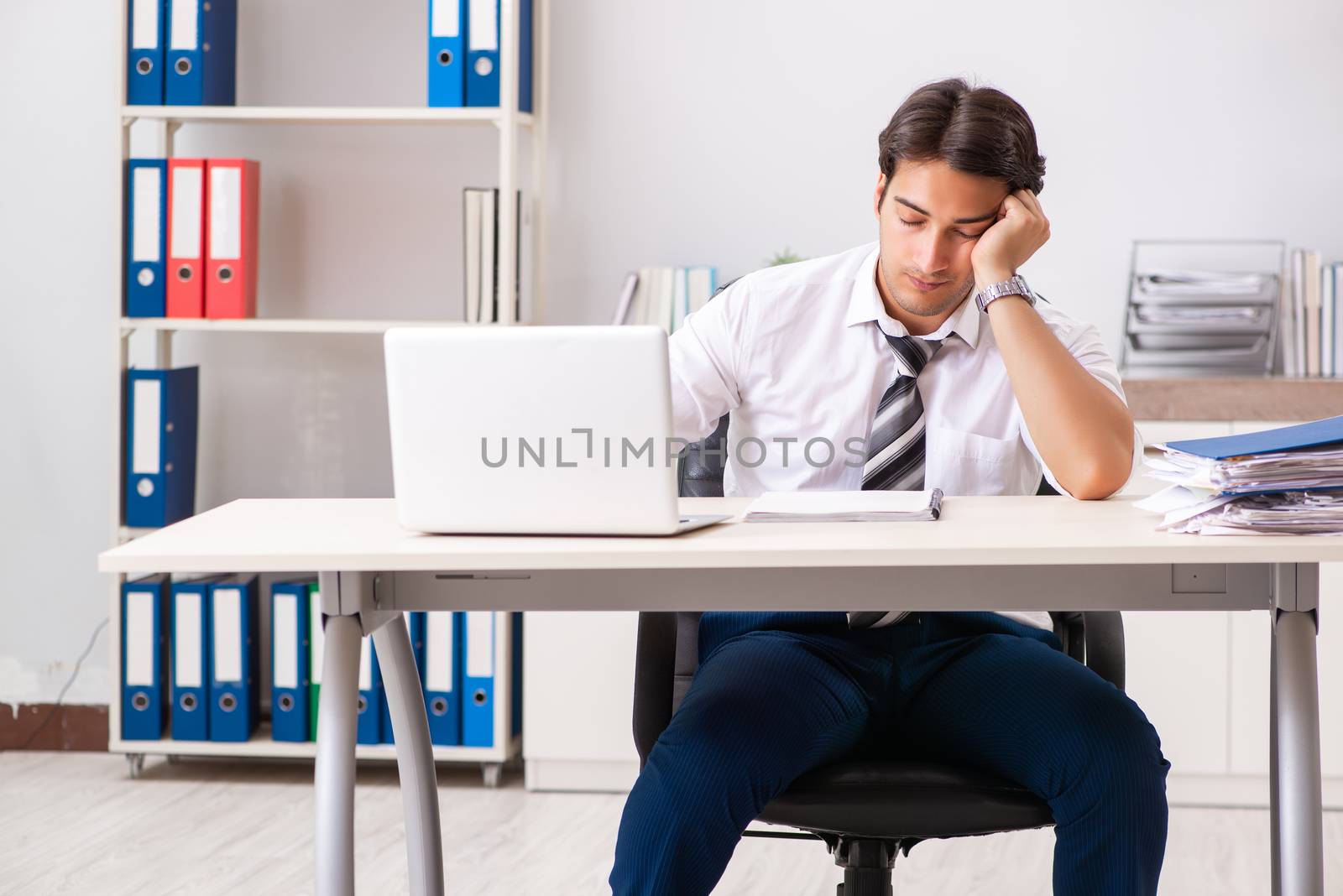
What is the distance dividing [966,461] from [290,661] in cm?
168

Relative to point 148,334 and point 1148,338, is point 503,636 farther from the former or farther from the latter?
point 1148,338

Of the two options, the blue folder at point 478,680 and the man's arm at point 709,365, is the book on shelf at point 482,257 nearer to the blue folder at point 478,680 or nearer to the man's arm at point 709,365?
the blue folder at point 478,680

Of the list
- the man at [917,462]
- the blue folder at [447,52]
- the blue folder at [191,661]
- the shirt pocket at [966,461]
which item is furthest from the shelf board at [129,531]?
the shirt pocket at [966,461]

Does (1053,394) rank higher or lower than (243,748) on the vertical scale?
higher

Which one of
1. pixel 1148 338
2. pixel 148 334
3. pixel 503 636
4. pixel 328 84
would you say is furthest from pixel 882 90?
pixel 148 334

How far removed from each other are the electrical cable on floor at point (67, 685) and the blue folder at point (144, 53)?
1156mm

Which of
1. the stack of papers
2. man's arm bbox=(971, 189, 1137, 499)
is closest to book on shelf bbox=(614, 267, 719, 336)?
the stack of papers

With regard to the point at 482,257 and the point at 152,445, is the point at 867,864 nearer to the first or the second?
the point at 482,257

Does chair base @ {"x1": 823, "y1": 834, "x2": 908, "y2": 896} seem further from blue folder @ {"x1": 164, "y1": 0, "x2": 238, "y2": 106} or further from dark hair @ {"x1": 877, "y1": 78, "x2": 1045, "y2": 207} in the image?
blue folder @ {"x1": 164, "y1": 0, "x2": 238, "y2": 106}

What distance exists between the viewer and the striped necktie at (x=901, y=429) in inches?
65.7

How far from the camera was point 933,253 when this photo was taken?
5.42 ft

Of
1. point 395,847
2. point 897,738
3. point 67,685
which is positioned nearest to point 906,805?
point 897,738

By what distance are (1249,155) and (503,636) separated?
1.80m

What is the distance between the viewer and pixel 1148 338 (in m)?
2.83
